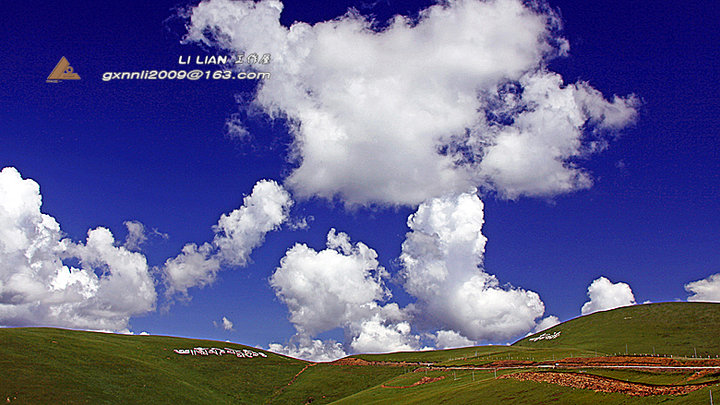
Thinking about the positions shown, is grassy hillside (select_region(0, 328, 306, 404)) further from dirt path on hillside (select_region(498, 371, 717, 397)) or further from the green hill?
dirt path on hillside (select_region(498, 371, 717, 397))

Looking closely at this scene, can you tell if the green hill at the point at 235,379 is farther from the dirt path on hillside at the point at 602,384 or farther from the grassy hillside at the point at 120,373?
the dirt path on hillside at the point at 602,384

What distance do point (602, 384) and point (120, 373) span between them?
120m

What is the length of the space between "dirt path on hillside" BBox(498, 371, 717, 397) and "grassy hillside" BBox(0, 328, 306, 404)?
93.0 metres

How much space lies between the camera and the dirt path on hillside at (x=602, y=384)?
181ft

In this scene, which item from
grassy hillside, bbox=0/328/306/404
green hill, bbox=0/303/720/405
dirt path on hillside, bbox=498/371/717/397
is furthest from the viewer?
grassy hillside, bbox=0/328/306/404

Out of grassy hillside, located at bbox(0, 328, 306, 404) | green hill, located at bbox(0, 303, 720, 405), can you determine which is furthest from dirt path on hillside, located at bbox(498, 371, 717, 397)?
grassy hillside, located at bbox(0, 328, 306, 404)

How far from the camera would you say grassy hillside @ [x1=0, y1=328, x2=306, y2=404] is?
4231 inches

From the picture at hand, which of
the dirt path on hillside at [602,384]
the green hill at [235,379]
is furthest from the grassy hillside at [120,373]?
the dirt path on hillside at [602,384]

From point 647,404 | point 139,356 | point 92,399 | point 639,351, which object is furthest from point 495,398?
point 639,351

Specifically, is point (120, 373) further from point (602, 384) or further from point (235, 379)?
point (602, 384)

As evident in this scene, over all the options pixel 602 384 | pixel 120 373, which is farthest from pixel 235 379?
pixel 602 384

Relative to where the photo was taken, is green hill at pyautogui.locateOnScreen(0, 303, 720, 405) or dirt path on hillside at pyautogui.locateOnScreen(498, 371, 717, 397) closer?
dirt path on hillside at pyautogui.locateOnScreen(498, 371, 717, 397)

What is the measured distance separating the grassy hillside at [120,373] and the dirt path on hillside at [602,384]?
92993 mm

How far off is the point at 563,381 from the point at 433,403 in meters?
24.4
